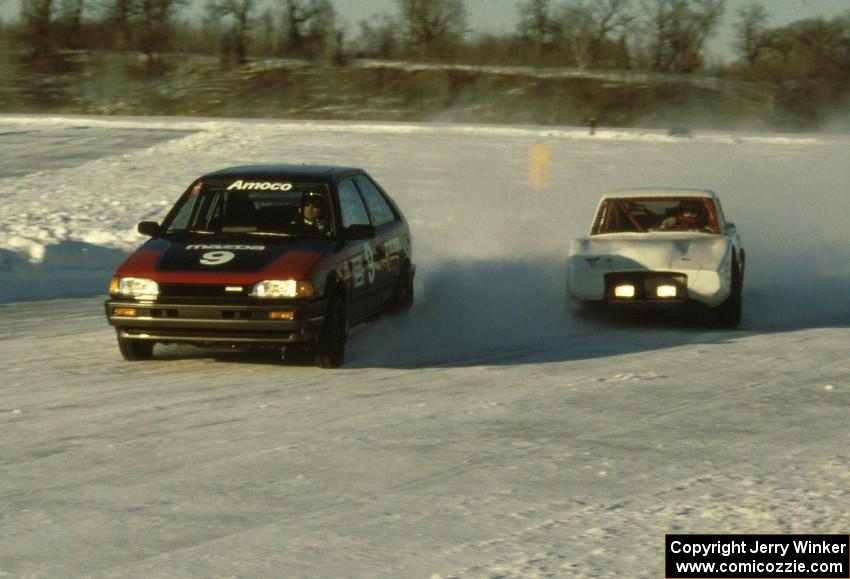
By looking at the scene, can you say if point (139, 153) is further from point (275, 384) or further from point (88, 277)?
point (275, 384)

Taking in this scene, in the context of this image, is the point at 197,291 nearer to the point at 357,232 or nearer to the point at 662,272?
the point at 357,232

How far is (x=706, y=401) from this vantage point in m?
8.71

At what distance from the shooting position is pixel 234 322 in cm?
956

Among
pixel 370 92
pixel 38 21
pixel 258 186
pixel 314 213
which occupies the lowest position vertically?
pixel 370 92

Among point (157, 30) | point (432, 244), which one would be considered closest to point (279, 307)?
point (432, 244)

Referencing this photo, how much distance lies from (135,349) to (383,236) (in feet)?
8.05

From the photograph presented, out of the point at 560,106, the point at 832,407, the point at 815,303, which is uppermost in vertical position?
the point at 832,407

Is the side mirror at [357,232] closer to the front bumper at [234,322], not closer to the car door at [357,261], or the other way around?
the car door at [357,261]

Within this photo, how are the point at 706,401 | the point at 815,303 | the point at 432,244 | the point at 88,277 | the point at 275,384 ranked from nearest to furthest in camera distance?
the point at 706,401
the point at 275,384
the point at 815,303
the point at 88,277
the point at 432,244

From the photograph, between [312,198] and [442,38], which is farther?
[442,38]

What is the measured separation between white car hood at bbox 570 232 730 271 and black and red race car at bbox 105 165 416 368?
6.91ft

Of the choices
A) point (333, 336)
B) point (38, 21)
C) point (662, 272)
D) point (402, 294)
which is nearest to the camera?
point (333, 336)

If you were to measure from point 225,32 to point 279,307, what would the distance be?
71751mm

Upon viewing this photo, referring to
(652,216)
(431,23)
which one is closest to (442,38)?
(431,23)
